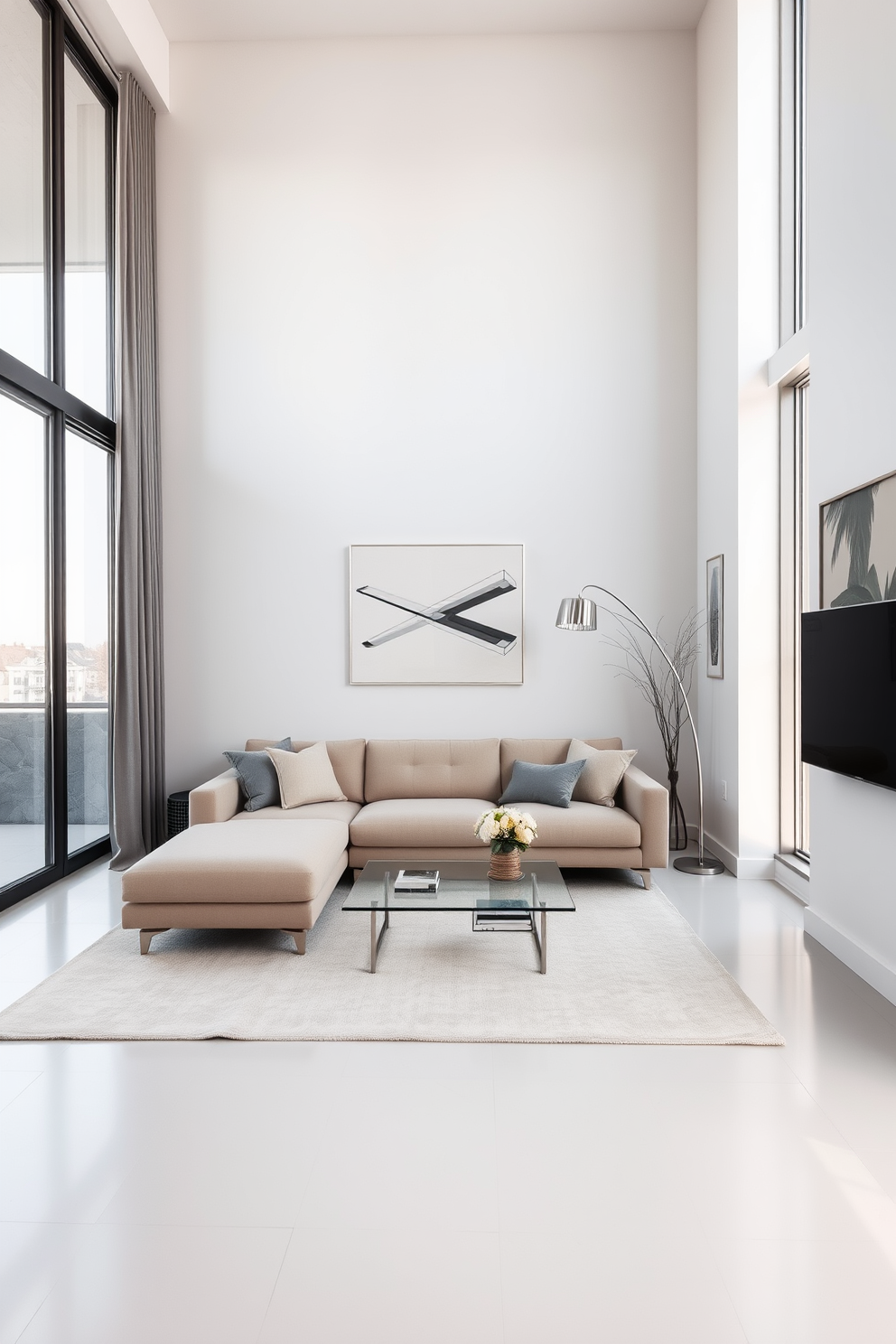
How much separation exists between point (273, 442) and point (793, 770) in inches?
148

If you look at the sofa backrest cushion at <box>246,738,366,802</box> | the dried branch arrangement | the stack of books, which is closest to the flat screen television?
the stack of books

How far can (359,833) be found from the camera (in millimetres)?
4617

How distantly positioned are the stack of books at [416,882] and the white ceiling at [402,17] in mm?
5192

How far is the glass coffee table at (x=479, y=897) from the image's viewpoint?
3.28 metres

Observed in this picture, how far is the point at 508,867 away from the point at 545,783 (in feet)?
4.49

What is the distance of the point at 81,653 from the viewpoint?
16.6 feet

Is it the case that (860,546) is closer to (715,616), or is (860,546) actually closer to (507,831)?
(507,831)

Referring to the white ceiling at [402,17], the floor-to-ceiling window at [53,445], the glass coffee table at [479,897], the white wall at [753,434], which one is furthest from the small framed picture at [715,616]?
the floor-to-ceiling window at [53,445]

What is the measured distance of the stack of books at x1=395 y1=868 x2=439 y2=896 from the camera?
347 centimetres

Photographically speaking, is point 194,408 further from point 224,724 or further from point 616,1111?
point 616,1111

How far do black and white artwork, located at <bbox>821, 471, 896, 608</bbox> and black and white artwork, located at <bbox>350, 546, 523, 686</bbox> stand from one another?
2318 mm

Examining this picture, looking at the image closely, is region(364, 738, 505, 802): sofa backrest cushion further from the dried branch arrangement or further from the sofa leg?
the sofa leg

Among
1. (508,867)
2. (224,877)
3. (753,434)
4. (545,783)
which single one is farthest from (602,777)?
(224,877)

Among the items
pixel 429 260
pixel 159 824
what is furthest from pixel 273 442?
pixel 159 824
